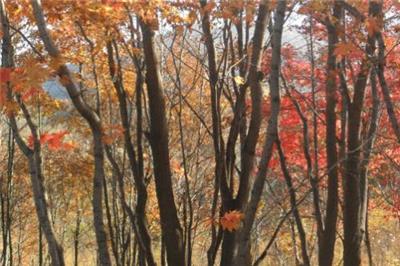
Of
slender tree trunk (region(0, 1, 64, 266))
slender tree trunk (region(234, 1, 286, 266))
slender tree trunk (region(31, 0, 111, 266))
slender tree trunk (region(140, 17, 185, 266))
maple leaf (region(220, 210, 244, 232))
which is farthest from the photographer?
slender tree trunk (region(140, 17, 185, 266))

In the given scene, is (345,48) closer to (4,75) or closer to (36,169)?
(4,75)

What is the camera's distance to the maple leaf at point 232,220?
4.36 meters

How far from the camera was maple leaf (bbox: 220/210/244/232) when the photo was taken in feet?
14.3

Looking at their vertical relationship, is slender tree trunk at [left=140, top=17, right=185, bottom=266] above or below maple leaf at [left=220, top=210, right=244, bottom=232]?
above

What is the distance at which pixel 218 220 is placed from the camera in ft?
15.5

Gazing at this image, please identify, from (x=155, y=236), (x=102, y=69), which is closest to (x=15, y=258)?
(x=155, y=236)

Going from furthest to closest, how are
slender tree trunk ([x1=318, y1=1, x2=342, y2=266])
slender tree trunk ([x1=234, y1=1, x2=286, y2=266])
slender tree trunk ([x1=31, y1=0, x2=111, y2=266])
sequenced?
slender tree trunk ([x1=318, y1=1, x2=342, y2=266]) → slender tree trunk ([x1=31, y1=0, x2=111, y2=266]) → slender tree trunk ([x1=234, y1=1, x2=286, y2=266])

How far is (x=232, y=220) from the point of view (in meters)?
4.41

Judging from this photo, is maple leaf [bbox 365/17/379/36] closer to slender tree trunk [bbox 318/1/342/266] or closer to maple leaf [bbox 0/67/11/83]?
slender tree trunk [bbox 318/1/342/266]

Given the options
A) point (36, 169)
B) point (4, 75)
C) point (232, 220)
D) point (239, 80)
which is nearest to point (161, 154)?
point (232, 220)

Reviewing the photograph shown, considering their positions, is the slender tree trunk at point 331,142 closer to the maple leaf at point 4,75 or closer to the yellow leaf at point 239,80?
the yellow leaf at point 239,80

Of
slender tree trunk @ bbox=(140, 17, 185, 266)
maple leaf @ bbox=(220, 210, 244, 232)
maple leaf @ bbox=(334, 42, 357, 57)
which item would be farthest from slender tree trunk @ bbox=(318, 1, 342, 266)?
slender tree trunk @ bbox=(140, 17, 185, 266)

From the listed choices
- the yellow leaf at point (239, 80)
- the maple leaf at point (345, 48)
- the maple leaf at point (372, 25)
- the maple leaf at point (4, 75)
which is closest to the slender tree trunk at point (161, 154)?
the yellow leaf at point (239, 80)

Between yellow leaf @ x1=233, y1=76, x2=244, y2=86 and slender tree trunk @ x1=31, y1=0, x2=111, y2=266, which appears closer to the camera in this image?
slender tree trunk @ x1=31, y1=0, x2=111, y2=266
